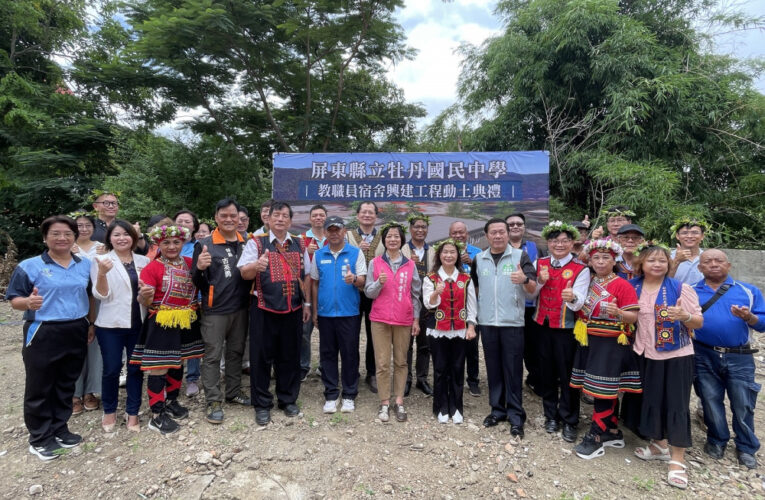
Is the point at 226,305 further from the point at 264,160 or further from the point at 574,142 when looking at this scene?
the point at 574,142

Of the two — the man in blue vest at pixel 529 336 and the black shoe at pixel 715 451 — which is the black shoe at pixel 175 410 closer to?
the man in blue vest at pixel 529 336

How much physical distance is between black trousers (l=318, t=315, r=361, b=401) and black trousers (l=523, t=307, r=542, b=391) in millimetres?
1678

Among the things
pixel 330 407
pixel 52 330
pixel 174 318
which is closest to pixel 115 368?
pixel 52 330

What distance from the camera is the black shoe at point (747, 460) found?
114 inches

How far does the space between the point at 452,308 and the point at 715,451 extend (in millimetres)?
2316

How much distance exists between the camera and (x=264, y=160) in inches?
405

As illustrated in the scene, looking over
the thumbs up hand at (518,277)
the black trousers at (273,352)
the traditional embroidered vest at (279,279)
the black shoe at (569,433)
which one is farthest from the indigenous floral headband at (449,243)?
the black shoe at (569,433)

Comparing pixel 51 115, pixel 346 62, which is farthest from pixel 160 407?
pixel 51 115

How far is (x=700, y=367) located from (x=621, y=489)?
1.23 meters

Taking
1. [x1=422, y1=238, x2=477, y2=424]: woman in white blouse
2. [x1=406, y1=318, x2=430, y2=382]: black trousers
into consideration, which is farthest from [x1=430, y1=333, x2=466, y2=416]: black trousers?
[x1=406, y1=318, x2=430, y2=382]: black trousers

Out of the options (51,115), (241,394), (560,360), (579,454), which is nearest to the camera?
(579,454)

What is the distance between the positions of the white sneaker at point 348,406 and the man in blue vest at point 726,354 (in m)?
2.90

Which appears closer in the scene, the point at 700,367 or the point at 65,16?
the point at 700,367

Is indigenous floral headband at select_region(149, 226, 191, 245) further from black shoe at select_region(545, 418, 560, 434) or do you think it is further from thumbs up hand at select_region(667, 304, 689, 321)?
thumbs up hand at select_region(667, 304, 689, 321)
